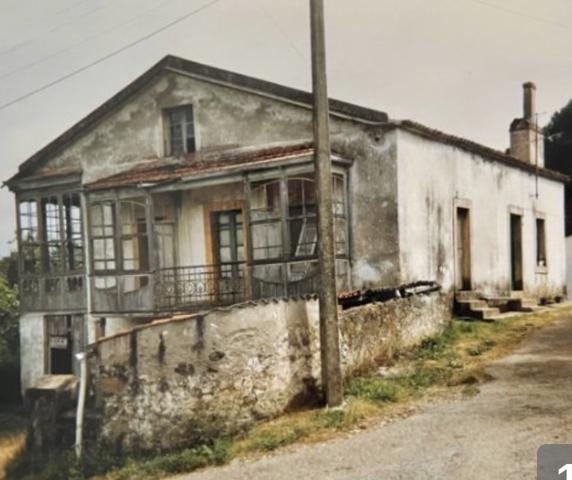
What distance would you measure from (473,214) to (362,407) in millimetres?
7669

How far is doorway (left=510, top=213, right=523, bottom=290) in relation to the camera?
1598cm

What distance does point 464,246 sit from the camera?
1371cm

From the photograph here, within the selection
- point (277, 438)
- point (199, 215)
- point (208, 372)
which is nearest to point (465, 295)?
point (199, 215)

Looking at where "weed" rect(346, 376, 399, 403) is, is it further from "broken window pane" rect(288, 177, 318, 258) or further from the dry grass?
the dry grass

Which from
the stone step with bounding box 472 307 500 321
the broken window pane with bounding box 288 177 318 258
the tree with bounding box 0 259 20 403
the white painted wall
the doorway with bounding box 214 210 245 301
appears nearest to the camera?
the broken window pane with bounding box 288 177 318 258

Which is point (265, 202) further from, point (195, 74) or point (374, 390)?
point (374, 390)

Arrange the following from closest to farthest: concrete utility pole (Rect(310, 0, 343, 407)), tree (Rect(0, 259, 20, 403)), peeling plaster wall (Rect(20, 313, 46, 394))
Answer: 1. concrete utility pole (Rect(310, 0, 343, 407))
2. peeling plaster wall (Rect(20, 313, 46, 394))
3. tree (Rect(0, 259, 20, 403))

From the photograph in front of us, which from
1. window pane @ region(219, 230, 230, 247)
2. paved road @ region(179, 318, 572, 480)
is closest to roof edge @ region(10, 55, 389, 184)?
window pane @ region(219, 230, 230, 247)

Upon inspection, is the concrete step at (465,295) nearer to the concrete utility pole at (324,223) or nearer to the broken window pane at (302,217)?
the broken window pane at (302,217)

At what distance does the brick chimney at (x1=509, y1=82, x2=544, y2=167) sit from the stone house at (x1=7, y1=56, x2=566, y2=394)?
76 cm

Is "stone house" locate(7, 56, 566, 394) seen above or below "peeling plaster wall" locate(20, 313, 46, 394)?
above

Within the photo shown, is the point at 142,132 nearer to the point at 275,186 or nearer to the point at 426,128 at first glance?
the point at 275,186

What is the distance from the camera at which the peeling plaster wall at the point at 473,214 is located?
11.5 meters

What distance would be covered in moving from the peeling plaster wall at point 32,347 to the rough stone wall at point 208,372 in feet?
22.9
